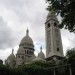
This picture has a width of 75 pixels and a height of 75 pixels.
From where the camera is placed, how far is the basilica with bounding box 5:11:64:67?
2294 inches

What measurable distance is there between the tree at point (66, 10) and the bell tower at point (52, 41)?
4311 centimetres

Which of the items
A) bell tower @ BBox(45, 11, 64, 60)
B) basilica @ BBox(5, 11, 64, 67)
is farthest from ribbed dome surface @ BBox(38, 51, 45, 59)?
bell tower @ BBox(45, 11, 64, 60)

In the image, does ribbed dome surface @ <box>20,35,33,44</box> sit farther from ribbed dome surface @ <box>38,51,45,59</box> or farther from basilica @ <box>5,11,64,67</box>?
ribbed dome surface @ <box>38,51,45,59</box>

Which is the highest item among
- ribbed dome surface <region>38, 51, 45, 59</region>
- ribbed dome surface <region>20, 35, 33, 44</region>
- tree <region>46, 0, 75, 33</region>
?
ribbed dome surface <region>20, 35, 33, 44</region>

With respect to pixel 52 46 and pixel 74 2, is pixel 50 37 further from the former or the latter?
pixel 74 2

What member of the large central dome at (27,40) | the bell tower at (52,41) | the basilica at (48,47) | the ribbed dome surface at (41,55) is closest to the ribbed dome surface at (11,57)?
the basilica at (48,47)

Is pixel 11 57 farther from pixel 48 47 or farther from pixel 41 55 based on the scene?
pixel 48 47

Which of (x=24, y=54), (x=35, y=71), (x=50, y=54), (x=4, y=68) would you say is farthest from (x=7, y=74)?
(x=24, y=54)

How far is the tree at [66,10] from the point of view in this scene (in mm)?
12906

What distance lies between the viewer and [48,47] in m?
60.4

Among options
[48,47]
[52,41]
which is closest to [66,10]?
[52,41]

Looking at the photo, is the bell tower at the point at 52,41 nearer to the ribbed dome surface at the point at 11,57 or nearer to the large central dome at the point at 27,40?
the large central dome at the point at 27,40

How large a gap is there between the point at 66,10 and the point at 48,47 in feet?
156

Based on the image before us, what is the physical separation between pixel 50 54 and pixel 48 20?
535 inches
